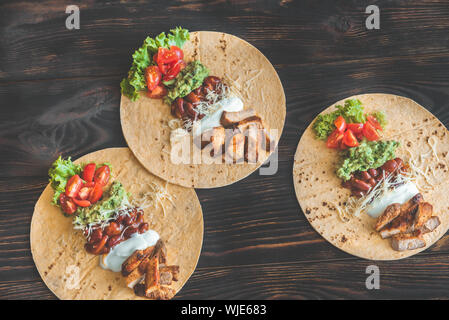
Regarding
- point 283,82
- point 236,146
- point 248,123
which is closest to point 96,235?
point 236,146

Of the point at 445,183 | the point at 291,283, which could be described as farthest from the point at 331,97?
the point at 291,283

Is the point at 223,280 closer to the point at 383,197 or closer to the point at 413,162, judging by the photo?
the point at 383,197

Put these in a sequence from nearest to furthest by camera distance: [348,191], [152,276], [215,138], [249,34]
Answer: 1. [152,276]
2. [215,138]
3. [348,191]
4. [249,34]

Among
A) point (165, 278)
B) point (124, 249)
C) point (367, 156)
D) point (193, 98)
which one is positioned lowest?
point (165, 278)

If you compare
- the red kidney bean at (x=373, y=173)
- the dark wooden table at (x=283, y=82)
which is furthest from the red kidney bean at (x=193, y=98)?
the red kidney bean at (x=373, y=173)

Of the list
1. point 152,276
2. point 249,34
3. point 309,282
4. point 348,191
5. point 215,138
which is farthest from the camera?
point 249,34

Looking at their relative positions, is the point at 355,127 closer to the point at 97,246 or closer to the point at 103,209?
the point at 103,209
